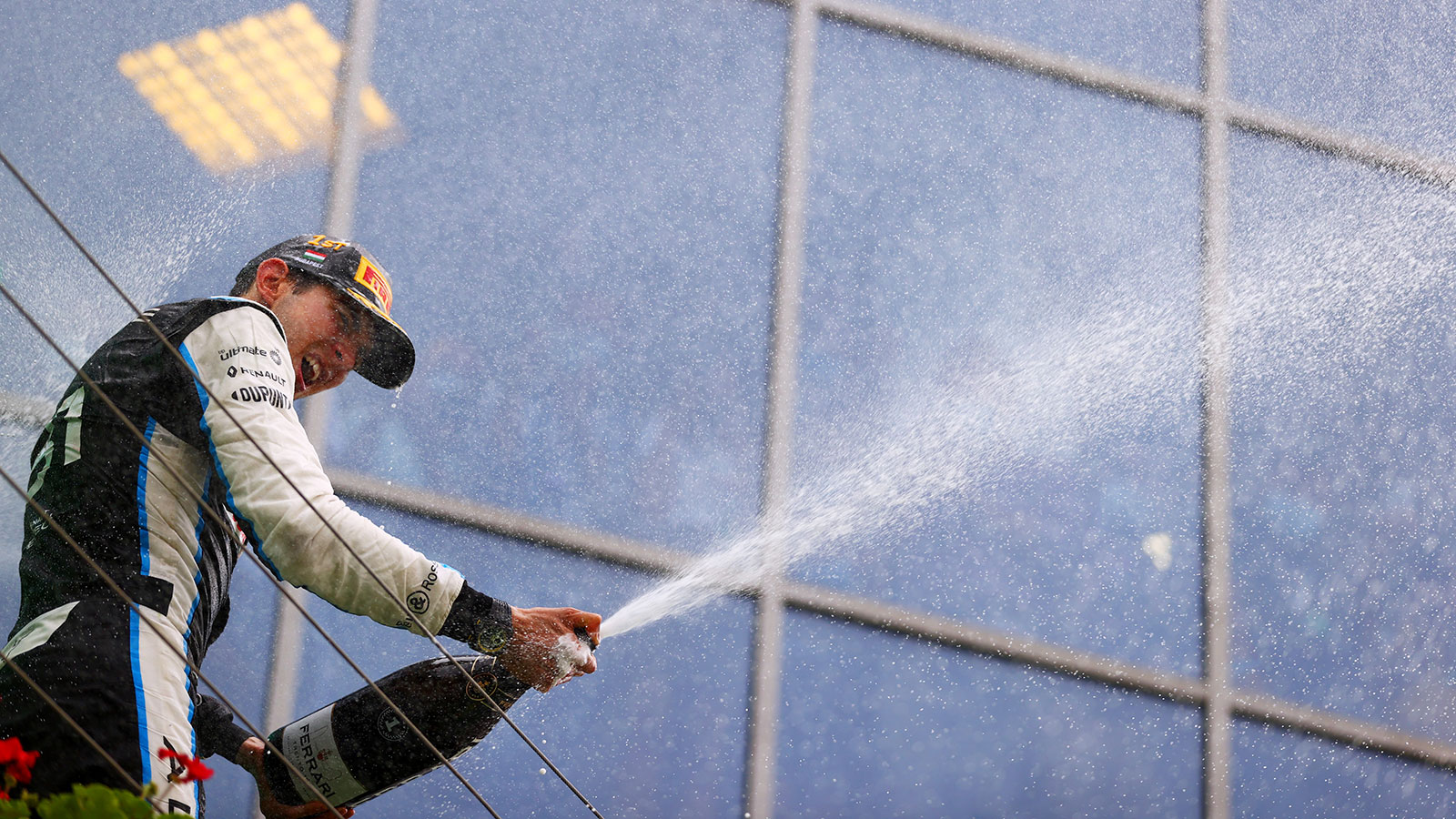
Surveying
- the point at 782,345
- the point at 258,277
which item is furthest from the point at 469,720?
the point at 782,345

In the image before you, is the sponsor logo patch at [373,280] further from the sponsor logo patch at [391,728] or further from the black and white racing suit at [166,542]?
the sponsor logo patch at [391,728]

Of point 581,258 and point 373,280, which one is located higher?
point 581,258

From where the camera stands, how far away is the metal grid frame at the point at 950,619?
309 cm

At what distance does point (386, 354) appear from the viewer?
7.41 feet

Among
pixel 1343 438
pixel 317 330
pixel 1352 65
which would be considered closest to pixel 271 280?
pixel 317 330

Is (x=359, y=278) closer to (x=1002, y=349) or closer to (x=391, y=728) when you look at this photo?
(x=391, y=728)

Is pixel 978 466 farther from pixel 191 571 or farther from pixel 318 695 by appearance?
pixel 191 571

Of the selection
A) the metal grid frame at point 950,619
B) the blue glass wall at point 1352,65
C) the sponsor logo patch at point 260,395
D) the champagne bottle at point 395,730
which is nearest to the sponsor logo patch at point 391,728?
the champagne bottle at point 395,730

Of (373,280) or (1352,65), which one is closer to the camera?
(373,280)

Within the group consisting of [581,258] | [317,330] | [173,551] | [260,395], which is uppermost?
[581,258]

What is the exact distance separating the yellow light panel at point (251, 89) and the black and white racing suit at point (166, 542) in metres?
1.44

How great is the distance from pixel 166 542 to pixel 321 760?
0.39m

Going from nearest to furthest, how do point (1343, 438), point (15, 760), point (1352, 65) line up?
point (15, 760), point (1343, 438), point (1352, 65)

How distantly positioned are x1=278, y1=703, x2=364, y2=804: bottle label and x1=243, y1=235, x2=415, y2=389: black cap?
55cm
